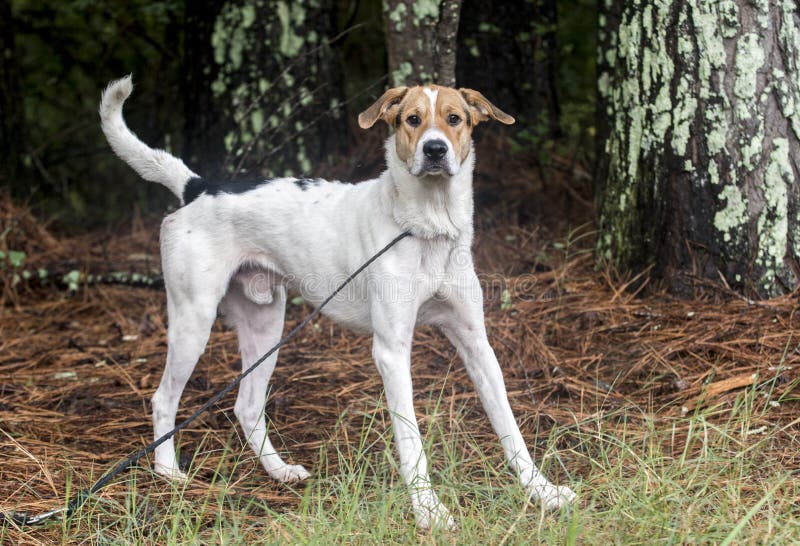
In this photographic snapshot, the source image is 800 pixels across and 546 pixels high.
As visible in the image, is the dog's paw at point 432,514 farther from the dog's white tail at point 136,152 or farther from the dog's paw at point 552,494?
the dog's white tail at point 136,152

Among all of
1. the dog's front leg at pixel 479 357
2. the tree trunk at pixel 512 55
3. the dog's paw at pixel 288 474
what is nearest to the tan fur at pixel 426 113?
the dog's front leg at pixel 479 357

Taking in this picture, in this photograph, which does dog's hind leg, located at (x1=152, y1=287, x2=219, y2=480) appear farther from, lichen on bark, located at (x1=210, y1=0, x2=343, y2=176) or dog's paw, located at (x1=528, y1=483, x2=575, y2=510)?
lichen on bark, located at (x1=210, y1=0, x2=343, y2=176)

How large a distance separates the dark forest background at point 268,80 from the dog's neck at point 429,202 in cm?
154

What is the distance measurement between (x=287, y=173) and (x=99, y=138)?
4106 millimetres

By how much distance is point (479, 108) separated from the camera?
3785mm

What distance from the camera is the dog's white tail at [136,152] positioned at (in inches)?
162

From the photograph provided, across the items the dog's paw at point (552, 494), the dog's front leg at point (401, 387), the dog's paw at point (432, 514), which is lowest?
the dog's paw at point (552, 494)

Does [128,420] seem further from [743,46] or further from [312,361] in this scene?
[743,46]

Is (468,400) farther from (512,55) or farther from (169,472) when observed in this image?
(512,55)

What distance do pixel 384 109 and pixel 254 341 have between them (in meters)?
1.41

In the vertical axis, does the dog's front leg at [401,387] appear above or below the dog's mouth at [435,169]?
below

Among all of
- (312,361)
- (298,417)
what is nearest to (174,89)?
(312,361)

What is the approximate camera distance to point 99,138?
9.26m

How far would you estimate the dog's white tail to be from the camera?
4125 millimetres
